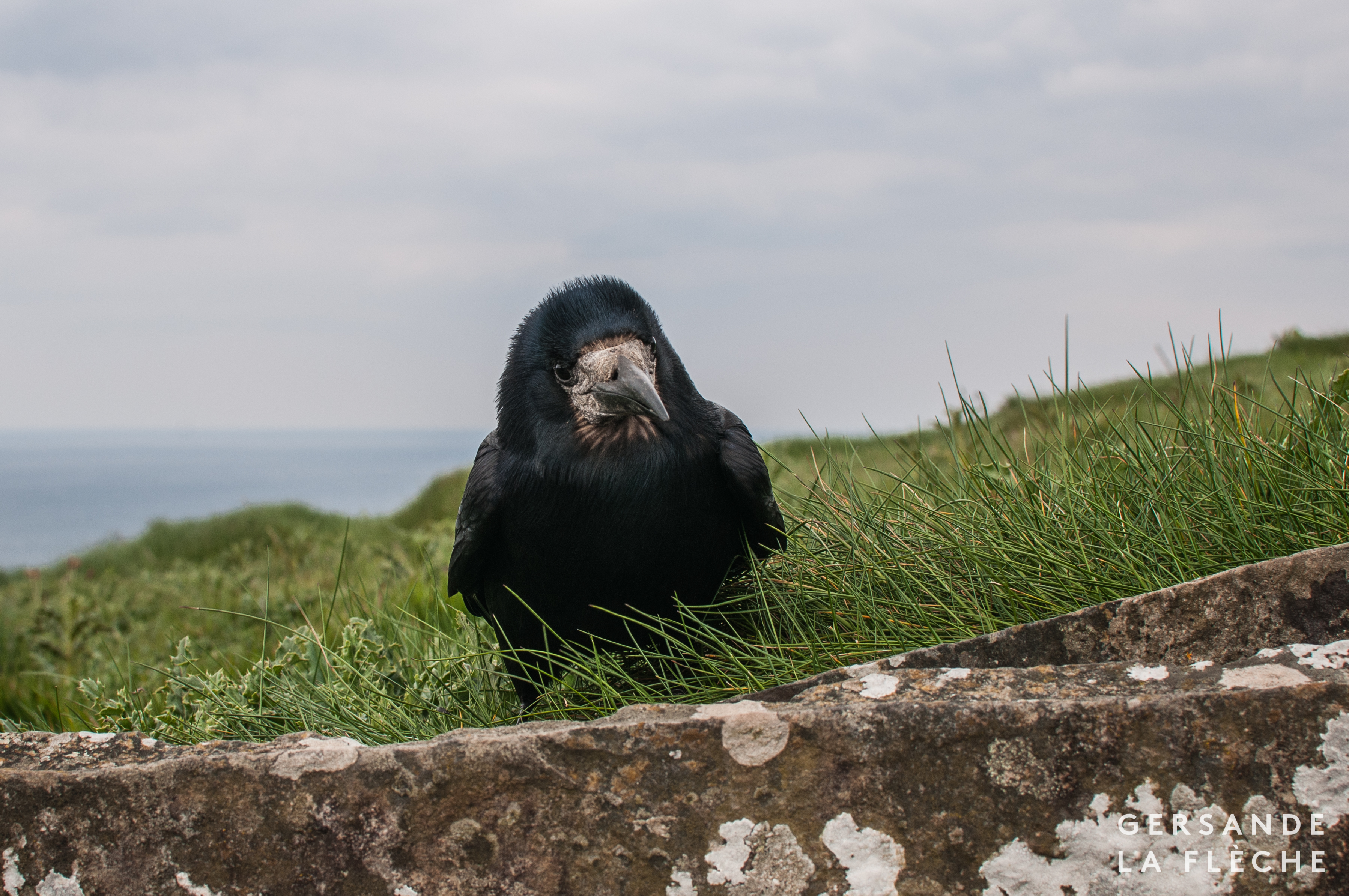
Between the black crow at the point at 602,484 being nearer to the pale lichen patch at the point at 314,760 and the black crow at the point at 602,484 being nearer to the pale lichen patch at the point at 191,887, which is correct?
the pale lichen patch at the point at 314,760

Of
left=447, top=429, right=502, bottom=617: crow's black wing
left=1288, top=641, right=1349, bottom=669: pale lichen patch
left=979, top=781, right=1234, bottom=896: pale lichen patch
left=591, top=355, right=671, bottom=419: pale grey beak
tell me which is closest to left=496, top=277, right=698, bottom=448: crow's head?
left=591, top=355, right=671, bottom=419: pale grey beak

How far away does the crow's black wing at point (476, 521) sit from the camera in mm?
3436

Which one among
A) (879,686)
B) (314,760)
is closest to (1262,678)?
(879,686)

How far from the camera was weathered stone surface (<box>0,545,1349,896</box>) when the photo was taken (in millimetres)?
1858

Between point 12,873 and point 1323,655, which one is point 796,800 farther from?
point 12,873

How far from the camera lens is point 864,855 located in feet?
6.27

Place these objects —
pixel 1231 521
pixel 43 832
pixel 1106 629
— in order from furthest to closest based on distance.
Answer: pixel 1231 521 → pixel 1106 629 → pixel 43 832

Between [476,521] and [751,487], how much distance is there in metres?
1.00

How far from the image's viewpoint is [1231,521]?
9.74 ft

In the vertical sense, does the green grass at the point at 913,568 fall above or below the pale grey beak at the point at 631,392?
below

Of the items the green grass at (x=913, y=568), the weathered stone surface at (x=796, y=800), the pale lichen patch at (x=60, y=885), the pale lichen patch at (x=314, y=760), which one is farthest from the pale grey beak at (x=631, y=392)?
the pale lichen patch at (x=60, y=885)

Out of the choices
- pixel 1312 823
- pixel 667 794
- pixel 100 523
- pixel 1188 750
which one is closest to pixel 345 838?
pixel 667 794

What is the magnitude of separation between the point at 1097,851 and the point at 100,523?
6259 inches

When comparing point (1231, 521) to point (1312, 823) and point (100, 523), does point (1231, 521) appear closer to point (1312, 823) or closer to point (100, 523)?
point (1312, 823)
